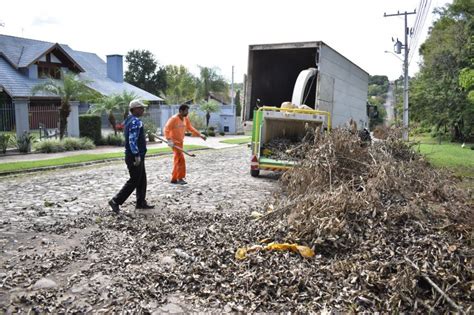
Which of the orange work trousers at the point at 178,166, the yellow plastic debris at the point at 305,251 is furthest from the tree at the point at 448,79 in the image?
the yellow plastic debris at the point at 305,251

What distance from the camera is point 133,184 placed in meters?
7.02

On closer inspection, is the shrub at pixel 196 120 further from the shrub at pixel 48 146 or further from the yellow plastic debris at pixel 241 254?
the yellow plastic debris at pixel 241 254

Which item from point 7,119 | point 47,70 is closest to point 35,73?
point 47,70

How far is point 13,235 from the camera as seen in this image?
18.4 feet

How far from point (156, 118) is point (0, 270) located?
26.8 m

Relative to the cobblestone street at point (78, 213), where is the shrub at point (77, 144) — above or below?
above

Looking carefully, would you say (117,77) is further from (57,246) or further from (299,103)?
(57,246)

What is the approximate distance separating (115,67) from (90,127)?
22400mm

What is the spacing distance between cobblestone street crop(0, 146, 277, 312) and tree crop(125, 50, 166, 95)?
143ft

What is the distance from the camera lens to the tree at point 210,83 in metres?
64.3

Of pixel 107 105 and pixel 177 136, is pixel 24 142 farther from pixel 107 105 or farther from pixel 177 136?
pixel 177 136

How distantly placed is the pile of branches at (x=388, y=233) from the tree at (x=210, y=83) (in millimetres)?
58117

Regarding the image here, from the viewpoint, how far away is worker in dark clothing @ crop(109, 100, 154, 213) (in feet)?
22.8

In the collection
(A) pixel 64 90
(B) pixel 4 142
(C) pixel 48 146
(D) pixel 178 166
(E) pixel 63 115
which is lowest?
(C) pixel 48 146
